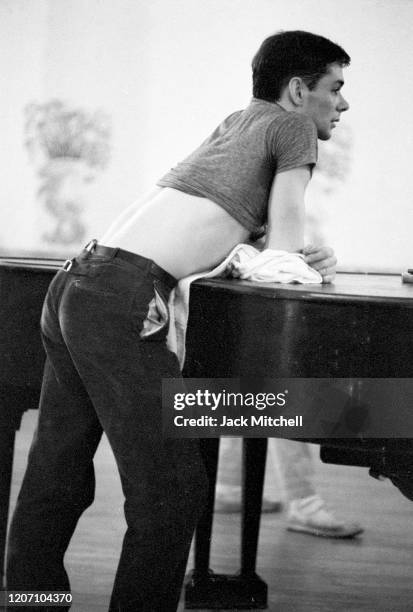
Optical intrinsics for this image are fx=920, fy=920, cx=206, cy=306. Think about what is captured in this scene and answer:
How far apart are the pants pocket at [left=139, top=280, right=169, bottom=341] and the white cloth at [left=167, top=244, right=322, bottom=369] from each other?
4 centimetres

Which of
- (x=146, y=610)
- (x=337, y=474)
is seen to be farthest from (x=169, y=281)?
(x=337, y=474)

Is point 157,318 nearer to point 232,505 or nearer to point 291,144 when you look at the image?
point 291,144

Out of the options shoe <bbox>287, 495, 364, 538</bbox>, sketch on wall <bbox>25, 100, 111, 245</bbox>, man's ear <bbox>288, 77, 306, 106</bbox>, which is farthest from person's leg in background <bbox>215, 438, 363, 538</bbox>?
sketch on wall <bbox>25, 100, 111, 245</bbox>

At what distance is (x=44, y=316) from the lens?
174 cm

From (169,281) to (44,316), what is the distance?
261mm

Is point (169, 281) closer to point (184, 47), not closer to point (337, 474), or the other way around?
point (337, 474)

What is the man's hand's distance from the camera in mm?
1765

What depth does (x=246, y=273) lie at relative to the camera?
1722mm

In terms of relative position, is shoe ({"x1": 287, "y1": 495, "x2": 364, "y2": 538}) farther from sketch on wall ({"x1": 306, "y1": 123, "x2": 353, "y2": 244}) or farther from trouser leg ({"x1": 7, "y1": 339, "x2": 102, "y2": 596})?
sketch on wall ({"x1": 306, "y1": 123, "x2": 353, "y2": 244})

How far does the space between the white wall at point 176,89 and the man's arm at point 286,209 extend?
3294mm

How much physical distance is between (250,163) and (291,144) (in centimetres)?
8

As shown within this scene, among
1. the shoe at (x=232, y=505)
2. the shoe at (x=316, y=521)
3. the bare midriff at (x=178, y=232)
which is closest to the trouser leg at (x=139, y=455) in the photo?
the bare midriff at (x=178, y=232)

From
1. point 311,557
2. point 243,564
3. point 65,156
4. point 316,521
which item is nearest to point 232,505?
point 316,521
